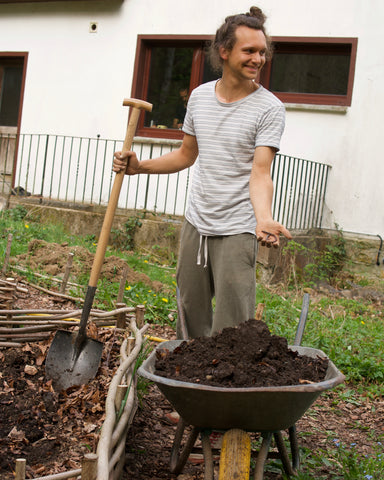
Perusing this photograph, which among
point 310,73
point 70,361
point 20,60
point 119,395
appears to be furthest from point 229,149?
point 20,60

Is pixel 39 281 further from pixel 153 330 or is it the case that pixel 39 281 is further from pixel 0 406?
pixel 0 406

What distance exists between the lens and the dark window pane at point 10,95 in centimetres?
1058

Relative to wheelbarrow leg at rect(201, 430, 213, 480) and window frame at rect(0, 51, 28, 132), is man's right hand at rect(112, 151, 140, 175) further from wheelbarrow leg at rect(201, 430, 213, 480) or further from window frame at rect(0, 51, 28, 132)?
window frame at rect(0, 51, 28, 132)

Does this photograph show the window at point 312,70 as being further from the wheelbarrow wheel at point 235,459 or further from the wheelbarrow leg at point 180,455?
the wheelbarrow wheel at point 235,459

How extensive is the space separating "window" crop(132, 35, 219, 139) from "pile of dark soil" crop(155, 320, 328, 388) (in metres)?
6.56

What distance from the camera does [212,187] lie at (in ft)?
9.57

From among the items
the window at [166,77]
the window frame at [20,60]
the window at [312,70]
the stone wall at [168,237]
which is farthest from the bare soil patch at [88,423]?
the window frame at [20,60]

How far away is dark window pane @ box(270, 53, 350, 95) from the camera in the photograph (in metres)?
7.95

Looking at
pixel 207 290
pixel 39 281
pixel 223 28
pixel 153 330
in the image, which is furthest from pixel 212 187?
pixel 39 281

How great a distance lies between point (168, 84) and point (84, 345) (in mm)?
6159

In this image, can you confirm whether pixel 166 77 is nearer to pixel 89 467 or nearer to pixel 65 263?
pixel 65 263

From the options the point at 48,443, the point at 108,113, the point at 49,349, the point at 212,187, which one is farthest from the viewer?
the point at 108,113

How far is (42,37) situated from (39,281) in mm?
5928

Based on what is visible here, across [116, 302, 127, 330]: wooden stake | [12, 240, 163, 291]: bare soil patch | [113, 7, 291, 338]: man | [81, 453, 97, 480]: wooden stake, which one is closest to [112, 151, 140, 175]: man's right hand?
[113, 7, 291, 338]: man
